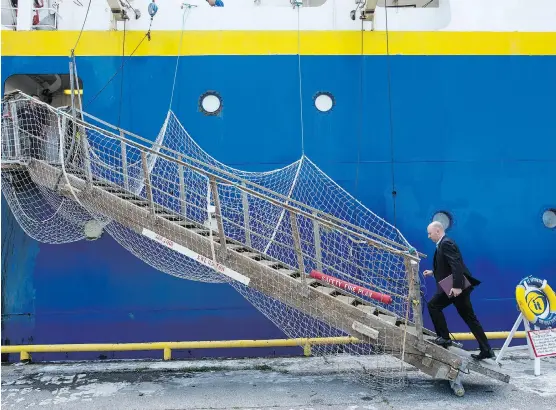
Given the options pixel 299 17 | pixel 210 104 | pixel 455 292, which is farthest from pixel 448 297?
pixel 299 17

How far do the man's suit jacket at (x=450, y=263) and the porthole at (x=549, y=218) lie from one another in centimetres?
222

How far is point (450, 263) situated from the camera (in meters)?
4.77

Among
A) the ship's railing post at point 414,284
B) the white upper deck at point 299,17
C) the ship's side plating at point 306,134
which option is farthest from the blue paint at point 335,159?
the ship's railing post at point 414,284

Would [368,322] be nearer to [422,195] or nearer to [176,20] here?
[422,195]

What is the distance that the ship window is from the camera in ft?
22.0

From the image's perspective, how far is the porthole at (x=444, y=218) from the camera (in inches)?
253

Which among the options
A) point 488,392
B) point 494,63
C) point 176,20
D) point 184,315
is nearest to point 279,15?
point 176,20

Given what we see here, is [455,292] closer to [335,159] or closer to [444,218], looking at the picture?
[444,218]

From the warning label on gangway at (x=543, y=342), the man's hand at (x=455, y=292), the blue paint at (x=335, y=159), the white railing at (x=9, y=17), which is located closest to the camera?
the man's hand at (x=455, y=292)

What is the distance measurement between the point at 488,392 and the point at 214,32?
4845 mm

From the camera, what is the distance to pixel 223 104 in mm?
6469

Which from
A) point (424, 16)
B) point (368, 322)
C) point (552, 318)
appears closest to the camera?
point (368, 322)

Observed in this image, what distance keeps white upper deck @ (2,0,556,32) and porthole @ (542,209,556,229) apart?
2256mm

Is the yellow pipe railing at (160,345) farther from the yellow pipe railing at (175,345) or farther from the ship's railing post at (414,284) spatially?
the ship's railing post at (414,284)
